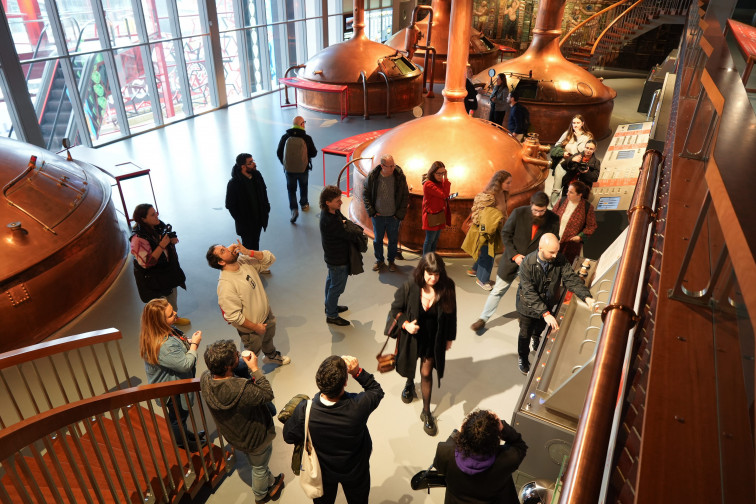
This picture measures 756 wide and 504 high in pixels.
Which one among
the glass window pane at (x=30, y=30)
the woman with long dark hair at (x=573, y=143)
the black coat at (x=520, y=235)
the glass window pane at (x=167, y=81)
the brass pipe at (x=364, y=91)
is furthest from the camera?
the brass pipe at (x=364, y=91)

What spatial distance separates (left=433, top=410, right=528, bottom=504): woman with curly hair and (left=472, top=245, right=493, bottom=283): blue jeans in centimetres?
349

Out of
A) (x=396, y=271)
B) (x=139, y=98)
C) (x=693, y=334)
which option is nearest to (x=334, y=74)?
(x=139, y=98)

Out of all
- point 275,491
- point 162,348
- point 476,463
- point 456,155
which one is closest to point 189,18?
point 456,155

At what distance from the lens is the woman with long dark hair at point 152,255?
4766 millimetres

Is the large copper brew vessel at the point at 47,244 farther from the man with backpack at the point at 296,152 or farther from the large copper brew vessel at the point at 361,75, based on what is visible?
the large copper brew vessel at the point at 361,75

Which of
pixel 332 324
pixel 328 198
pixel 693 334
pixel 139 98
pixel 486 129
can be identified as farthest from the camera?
pixel 139 98

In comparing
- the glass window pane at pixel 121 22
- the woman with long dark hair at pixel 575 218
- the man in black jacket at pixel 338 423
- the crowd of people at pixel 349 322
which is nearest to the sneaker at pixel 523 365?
the crowd of people at pixel 349 322

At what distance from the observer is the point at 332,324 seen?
5715mm

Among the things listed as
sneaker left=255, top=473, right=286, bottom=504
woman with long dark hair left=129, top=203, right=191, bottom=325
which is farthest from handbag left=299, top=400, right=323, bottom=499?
woman with long dark hair left=129, top=203, right=191, bottom=325

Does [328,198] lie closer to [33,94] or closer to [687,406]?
[687,406]

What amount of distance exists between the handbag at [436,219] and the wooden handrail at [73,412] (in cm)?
349

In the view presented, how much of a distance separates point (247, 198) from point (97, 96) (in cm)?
830

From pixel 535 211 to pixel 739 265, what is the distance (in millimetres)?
4195

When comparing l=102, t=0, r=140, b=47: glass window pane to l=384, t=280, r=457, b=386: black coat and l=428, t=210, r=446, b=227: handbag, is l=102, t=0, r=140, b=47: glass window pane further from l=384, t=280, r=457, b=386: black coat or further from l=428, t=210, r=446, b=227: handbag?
l=384, t=280, r=457, b=386: black coat
